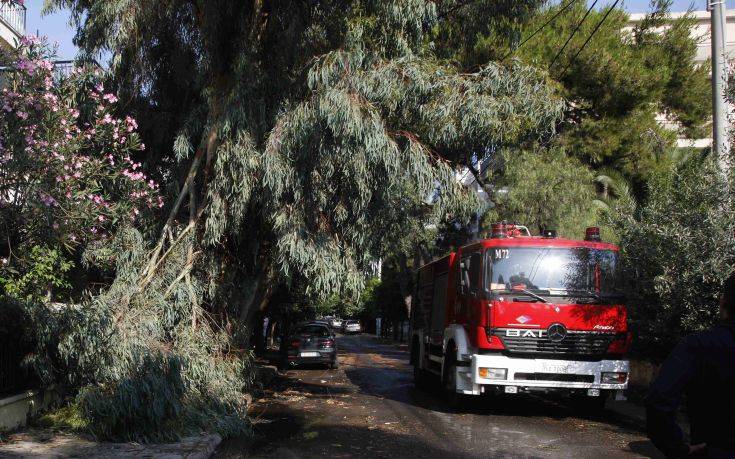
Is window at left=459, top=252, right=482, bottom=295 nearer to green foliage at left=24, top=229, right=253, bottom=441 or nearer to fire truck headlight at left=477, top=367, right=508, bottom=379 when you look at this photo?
fire truck headlight at left=477, top=367, right=508, bottom=379

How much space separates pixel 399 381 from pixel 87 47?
11.8 metres

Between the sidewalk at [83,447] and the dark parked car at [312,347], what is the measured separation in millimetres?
14748

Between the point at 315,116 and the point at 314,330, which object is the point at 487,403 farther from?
the point at 314,330

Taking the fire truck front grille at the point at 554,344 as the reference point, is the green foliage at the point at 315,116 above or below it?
above

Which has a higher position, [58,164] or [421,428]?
[58,164]

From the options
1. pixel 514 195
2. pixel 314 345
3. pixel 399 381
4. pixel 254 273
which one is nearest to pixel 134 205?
pixel 254 273

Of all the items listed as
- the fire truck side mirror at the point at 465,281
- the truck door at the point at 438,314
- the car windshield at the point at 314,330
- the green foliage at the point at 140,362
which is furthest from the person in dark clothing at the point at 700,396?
the car windshield at the point at 314,330

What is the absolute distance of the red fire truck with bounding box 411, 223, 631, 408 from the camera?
11.3 metres

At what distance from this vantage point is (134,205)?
1191 centimetres

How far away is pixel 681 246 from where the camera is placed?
9.96 m

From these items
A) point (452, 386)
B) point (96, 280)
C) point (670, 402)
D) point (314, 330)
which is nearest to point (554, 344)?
point (452, 386)

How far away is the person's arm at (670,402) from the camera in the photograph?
294cm

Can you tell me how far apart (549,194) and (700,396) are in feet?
54.6

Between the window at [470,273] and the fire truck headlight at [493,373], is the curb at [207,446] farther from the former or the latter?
the window at [470,273]
